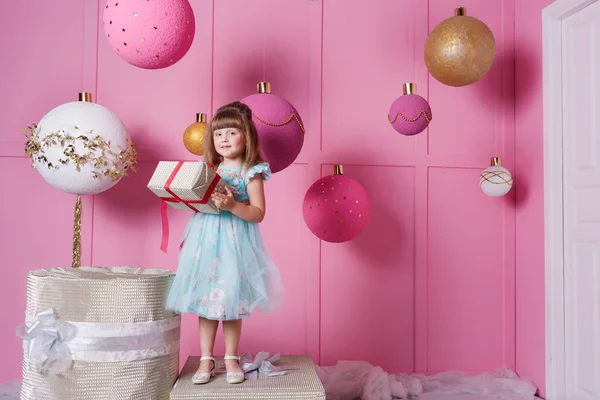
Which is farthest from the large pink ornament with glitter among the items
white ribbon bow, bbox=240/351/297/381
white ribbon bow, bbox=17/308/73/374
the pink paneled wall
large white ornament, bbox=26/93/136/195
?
white ribbon bow, bbox=240/351/297/381

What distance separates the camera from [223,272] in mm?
1966

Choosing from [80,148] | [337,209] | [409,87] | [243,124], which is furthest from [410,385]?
[80,148]

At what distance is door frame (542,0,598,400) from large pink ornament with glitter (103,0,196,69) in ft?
5.57

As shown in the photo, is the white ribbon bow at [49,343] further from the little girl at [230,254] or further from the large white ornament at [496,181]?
the large white ornament at [496,181]

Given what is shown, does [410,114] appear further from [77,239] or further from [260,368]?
[77,239]

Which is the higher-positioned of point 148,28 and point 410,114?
point 148,28

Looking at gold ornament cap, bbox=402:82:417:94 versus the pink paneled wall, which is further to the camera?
the pink paneled wall

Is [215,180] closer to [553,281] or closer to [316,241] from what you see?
[316,241]

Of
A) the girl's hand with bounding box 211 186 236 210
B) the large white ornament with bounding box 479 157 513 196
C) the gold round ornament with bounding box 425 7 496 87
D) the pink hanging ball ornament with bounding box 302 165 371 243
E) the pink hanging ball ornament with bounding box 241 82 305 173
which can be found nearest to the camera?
the girl's hand with bounding box 211 186 236 210

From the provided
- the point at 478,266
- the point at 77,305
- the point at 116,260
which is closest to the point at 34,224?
the point at 116,260

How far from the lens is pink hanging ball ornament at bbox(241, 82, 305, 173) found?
87.4 inches

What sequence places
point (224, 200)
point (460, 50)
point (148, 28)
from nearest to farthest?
point (224, 200), point (148, 28), point (460, 50)

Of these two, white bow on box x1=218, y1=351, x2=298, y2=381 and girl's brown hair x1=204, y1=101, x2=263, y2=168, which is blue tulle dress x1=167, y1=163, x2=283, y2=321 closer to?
girl's brown hair x1=204, y1=101, x2=263, y2=168

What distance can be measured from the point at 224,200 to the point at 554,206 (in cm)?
165
